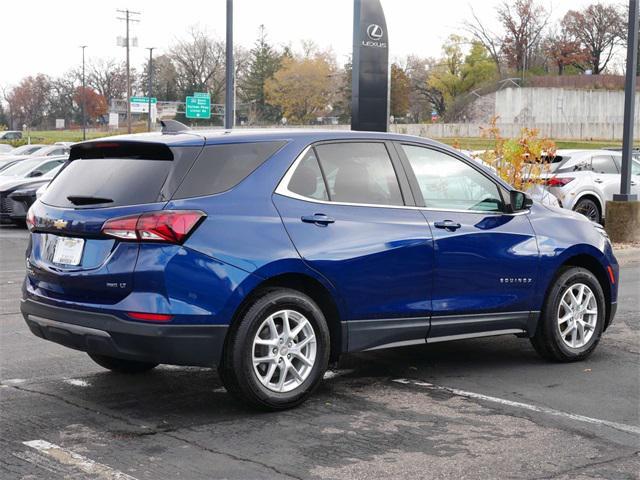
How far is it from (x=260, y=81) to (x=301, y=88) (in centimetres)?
868

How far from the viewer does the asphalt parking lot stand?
4.80 metres

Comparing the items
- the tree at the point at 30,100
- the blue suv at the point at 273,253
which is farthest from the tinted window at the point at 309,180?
the tree at the point at 30,100

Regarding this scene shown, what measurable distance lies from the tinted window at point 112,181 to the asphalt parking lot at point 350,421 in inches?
50.0

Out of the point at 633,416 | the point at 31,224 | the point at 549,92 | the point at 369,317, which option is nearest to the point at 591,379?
the point at 633,416

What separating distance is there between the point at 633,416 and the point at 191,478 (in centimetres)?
279

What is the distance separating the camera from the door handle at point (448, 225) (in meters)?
6.55

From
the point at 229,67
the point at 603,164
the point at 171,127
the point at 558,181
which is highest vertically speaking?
the point at 229,67

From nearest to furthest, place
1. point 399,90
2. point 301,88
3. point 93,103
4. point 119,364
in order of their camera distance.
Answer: point 119,364, point 399,90, point 301,88, point 93,103

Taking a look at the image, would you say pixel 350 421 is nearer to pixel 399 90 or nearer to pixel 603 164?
pixel 603 164

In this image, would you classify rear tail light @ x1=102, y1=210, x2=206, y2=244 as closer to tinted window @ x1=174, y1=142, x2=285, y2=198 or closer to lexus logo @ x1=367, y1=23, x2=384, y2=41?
tinted window @ x1=174, y1=142, x2=285, y2=198

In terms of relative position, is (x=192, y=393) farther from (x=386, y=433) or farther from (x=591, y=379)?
(x=591, y=379)

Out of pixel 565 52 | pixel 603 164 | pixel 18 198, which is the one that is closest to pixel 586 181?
pixel 603 164

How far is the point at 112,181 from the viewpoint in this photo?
5.74 meters

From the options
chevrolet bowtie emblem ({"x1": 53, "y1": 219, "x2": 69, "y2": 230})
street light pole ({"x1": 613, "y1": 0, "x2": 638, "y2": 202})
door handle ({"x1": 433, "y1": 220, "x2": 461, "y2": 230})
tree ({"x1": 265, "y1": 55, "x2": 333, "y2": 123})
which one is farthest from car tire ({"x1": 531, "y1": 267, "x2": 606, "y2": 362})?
tree ({"x1": 265, "y1": 55, "x2": 333, "y2": 123})
